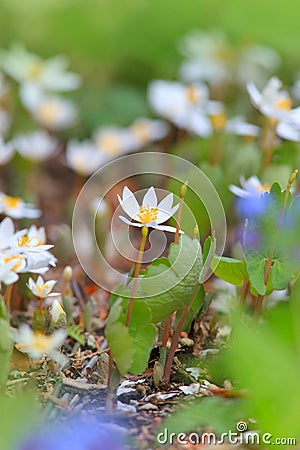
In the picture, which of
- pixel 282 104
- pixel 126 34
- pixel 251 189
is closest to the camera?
pixel 251 189

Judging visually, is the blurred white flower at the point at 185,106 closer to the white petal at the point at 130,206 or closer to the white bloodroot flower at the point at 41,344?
the white petal at the point at 130,206

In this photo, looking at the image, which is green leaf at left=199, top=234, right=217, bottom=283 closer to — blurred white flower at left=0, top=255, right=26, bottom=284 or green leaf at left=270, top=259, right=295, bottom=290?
green leaf at left=270, top=259, right=295, bottom=290

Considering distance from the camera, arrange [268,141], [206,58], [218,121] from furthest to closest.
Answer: [206,58] → [218,121] → [268,141]

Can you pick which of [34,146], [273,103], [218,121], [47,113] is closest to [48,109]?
[47,113]

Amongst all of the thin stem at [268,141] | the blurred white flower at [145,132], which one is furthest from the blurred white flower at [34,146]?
the thin stem at [268,141]

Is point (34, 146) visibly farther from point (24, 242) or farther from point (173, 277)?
point (173, 277)

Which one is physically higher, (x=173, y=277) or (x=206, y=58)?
(x=206, y=58)

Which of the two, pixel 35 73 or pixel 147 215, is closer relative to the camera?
pixel 147 215

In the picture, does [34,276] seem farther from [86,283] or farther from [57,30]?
[57,30]
